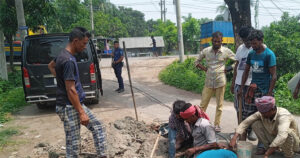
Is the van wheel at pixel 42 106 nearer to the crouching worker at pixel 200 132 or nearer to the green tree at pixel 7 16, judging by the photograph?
the crouching worker at pixel 200 132

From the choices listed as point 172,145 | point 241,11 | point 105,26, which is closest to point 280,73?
point 241,11

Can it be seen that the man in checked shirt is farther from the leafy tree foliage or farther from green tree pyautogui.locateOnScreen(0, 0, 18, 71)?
the leafy tree foliage

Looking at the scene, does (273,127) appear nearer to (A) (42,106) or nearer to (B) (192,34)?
(A) (42,106)

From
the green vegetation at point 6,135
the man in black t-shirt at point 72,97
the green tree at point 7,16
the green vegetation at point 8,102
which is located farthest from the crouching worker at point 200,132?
the green tree at point 7,16

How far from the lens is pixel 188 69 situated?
10891 mm

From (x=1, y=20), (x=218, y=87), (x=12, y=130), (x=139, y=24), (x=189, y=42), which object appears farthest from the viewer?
(x=139, y=24)

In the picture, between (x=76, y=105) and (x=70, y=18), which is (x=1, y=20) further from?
(x=70, y=18)

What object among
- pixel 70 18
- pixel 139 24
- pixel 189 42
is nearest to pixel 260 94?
pixel 70 18

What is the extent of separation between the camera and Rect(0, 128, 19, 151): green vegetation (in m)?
4.41

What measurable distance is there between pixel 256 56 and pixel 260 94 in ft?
1.85

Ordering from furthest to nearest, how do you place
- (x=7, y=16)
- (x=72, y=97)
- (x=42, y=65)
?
(x=7, y=16)
(x=42, y=65)
(x=72, y=97)

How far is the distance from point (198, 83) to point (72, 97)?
646 cm

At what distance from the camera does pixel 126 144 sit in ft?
12.6

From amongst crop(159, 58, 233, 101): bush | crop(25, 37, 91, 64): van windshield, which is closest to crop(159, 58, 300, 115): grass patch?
crop(159, 58, 233, 101): bush
